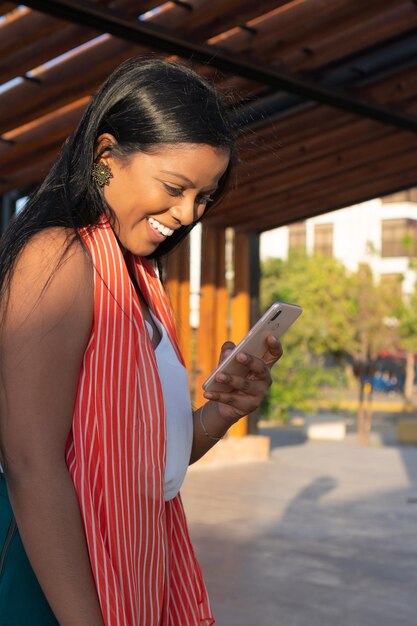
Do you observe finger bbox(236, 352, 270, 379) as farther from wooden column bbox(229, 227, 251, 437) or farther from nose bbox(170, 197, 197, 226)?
wooden column bbox(229, 227, 251, 437)

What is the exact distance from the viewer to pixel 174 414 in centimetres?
162

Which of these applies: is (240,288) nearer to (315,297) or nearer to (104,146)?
(104,146)

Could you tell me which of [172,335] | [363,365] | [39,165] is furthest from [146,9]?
[363,365]

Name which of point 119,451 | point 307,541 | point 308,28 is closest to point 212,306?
point 307,541

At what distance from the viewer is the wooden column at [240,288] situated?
1255cm

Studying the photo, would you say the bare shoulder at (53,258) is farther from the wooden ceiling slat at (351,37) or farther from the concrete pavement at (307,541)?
the wooden ceiling slat at (351,37)

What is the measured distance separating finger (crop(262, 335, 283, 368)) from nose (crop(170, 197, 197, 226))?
325 millimetres

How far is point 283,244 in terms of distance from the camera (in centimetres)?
5441

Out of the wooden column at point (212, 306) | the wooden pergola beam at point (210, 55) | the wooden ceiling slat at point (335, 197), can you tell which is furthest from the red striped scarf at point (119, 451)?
the wooden column at point (212, 306)

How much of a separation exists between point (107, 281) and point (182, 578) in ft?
1.66

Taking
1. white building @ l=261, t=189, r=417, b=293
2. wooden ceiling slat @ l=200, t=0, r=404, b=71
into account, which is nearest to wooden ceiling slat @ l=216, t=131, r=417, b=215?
wooden ceiling slat @ l=200, t=0, r=404, b=71

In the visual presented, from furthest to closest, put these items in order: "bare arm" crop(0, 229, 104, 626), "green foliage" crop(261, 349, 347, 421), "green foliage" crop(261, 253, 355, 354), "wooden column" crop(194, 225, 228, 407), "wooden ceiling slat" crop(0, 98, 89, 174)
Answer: "green foliage" crop(261, 253, 355, 354), "green foliage" crop(261, 349, 347, 421), "wooden column" crop(194, 225, 228, 407), "wooden ceiling slat" crop(0, 98, 89, 174), "bare arm" crop(0, 229, 104, 626)

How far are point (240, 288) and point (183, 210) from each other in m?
11.1

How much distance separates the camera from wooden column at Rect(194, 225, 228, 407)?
12.1 meters
